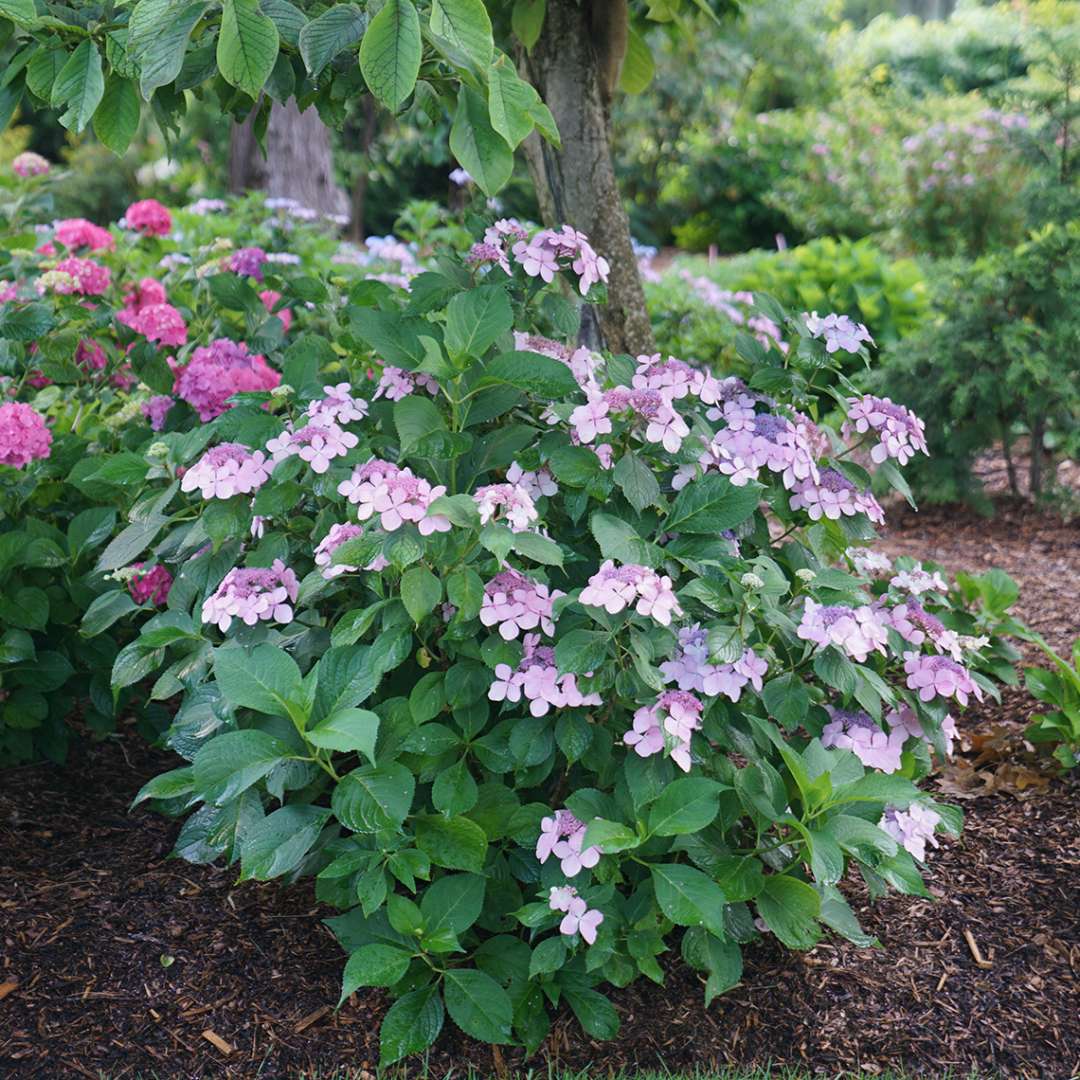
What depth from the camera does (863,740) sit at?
7.15 feet

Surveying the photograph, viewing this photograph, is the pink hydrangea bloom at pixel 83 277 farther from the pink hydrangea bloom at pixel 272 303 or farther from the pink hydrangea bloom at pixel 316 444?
the pink hydrangea bloom at pixel 316 444

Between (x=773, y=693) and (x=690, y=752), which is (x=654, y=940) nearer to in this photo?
(x=690, y=752)

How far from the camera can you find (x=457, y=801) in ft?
6.30

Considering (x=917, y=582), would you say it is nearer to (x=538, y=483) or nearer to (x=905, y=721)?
(x=905, y=721)

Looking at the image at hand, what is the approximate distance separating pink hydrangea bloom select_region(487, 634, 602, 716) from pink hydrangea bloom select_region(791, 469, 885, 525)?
587 mm

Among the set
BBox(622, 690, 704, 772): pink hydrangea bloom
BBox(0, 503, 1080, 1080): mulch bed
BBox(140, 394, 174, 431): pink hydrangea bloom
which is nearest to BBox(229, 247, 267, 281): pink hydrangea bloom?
BBox(140, 394, 174, 431): pink hydrangea bloom

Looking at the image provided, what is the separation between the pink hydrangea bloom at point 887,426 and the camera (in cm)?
219

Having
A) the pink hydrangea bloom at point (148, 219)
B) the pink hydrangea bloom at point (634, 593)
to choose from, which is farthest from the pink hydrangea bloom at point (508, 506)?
the pink hydrangea bloom at point (148, 219)

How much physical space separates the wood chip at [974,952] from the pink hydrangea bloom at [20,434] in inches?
84.0

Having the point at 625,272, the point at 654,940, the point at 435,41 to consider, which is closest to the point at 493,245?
the point at 435,41

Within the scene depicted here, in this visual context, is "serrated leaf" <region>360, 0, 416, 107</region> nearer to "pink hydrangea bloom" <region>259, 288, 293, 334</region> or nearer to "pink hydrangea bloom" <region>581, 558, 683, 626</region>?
"pink hydrangea bloom" <region>581, 558, 683, 626</region>

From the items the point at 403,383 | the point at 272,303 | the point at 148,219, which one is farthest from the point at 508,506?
the point at 148,219

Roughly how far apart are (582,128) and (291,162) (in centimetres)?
579

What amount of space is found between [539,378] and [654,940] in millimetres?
944
